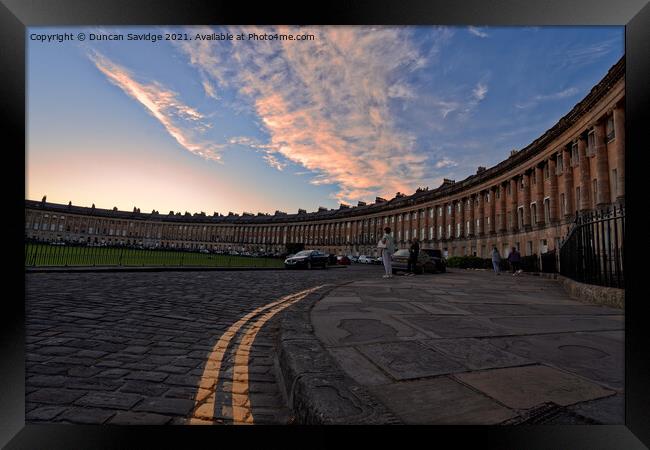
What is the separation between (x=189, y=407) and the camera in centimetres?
225

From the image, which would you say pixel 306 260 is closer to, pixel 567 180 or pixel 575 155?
pixel 567 180

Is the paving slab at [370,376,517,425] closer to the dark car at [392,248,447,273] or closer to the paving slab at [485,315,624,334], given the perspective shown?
the paving slab at [485,315,624,334]

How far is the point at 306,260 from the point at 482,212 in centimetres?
3239

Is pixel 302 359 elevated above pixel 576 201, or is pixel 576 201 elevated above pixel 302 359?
pixel 576 201

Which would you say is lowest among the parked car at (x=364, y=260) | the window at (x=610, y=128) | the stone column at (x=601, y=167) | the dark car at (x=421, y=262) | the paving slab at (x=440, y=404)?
the parked car at (x=364, y=260)

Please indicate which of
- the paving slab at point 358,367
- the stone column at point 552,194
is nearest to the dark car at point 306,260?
the stone column at point 552,194

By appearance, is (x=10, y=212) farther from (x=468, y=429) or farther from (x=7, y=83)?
(x=468, y=429)

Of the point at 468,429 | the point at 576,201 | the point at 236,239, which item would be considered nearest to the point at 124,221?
the point at 236,239

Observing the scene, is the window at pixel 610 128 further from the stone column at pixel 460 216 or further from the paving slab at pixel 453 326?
the stone column at pixel 460 216

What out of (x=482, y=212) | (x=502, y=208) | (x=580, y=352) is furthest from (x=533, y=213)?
(x=580, y=352)

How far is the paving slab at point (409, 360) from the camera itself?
2451mm

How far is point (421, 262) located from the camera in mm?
22422

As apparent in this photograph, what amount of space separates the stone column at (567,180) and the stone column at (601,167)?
427 centimetres

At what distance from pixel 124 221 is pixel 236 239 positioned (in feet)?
111
